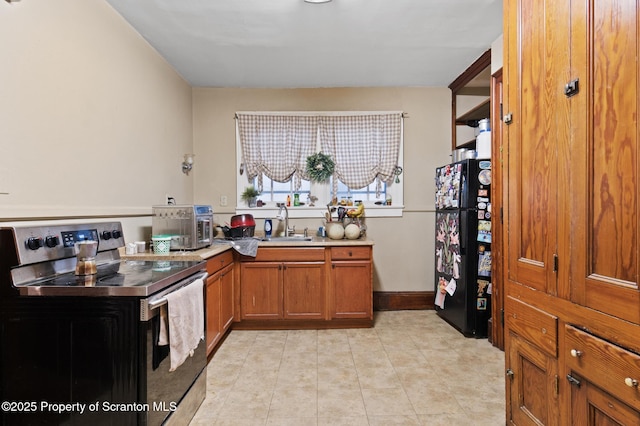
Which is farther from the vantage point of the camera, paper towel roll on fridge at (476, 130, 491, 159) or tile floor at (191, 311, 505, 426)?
paper towel roll on fridge at (476, 130, 491, 159)

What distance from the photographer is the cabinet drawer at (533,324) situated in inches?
55.8

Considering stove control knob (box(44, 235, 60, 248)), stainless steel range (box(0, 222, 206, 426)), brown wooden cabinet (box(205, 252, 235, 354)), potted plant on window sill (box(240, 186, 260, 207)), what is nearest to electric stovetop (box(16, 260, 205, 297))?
stainless steel range (box(0, 222, 206, 426))

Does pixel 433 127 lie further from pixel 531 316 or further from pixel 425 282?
pixel 531 316

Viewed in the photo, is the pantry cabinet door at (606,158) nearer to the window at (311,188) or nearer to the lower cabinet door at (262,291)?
the lower cabinet door at (262,291)

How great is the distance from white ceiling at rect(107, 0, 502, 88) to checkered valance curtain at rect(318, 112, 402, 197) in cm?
45

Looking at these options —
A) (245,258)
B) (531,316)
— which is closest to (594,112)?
(531,316)

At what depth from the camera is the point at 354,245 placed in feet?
11.5

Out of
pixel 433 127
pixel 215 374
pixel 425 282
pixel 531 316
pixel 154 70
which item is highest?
pixel 154 70

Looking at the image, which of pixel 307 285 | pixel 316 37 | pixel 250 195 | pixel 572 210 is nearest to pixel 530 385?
pixel 572 210

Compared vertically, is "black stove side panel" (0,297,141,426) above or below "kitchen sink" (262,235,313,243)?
below

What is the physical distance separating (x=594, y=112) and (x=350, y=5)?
184 cm

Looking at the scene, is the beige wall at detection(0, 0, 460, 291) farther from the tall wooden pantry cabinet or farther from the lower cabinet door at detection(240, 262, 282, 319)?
the tall wooden pantry cabinet

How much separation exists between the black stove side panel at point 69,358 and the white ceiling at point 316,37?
210 centimetres

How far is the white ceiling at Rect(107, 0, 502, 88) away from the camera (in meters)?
2.52
